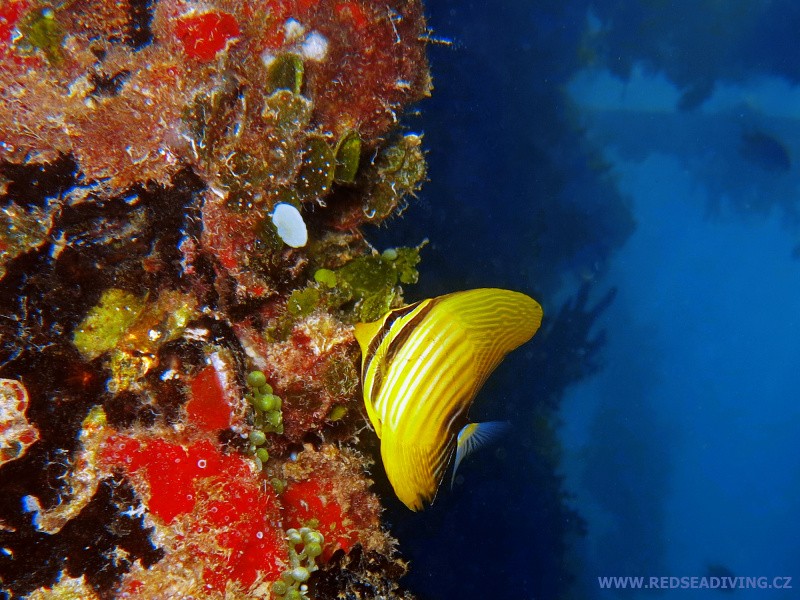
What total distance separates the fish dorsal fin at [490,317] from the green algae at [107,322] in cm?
112

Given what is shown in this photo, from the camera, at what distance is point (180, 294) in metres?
1.68

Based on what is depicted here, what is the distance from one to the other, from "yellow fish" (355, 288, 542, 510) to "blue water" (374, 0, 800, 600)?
2.04m

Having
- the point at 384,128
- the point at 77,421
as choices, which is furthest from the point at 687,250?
the point at 77,421

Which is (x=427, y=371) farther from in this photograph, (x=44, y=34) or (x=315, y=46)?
(x=44, y=34)

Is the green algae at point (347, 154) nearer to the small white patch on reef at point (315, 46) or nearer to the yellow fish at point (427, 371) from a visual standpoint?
the small white patch on reef at point (315, 46)

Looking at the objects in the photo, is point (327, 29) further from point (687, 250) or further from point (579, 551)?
point (579, 551)

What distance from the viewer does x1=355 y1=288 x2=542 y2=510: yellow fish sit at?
1627mm

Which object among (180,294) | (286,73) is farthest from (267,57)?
(180,294)

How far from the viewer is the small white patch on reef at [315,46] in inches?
71.9

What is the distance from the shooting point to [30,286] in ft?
4.69

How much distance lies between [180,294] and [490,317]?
1188mm

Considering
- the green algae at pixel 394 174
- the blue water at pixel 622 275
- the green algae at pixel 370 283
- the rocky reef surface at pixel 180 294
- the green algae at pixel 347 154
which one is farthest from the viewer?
the blue water at pixel 622 275

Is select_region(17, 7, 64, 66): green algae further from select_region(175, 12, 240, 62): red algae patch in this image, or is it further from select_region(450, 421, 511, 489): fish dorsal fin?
select_region(450, 421, 511, 489): fish dorsal fin

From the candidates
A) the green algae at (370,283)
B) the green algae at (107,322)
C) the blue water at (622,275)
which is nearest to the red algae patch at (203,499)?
the green algae at (107,322)
